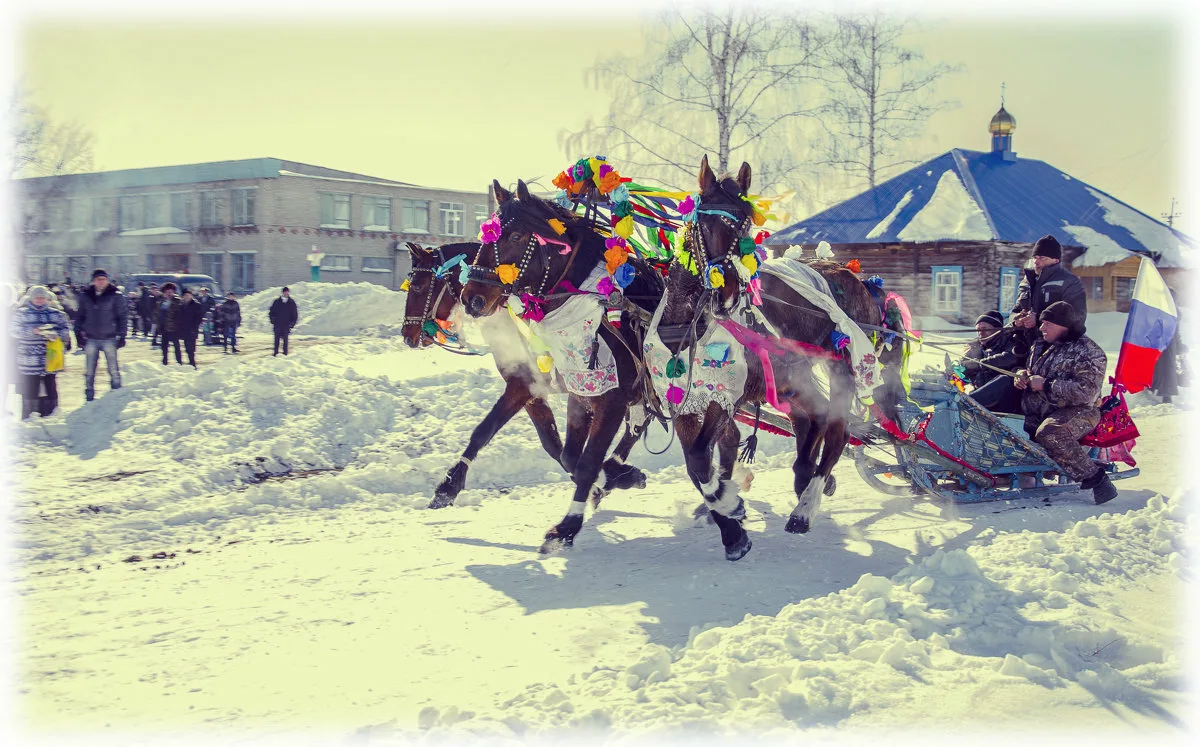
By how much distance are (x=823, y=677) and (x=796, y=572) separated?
2.07 m

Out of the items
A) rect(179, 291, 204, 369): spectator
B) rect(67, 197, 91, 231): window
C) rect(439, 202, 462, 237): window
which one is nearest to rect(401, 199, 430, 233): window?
rect(439, 202, 462, 237): window

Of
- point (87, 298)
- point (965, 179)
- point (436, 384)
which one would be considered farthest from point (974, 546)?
point (965, 179)

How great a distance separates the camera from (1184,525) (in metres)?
5.75

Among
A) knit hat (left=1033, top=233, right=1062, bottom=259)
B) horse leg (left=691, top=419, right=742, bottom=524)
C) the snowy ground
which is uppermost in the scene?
knit hat (left=1033, top=233, right=1062, bottom=259)

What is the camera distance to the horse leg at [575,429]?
22.5 feet

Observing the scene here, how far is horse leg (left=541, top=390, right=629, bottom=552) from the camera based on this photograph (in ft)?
21.0

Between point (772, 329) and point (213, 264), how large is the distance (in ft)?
157

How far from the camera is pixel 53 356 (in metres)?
11.7

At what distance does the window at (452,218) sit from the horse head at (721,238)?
4900 cm

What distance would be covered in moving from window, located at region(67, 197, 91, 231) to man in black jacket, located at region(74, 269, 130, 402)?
43.2m

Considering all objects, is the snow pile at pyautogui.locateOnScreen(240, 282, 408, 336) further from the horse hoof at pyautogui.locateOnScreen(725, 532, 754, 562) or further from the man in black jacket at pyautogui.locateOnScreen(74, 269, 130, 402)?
the horse hoof at pyautogui.locateOnScreen(725, 532, 754, 562)

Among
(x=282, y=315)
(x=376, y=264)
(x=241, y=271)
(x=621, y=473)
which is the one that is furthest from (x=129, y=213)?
(x=621, y=473)

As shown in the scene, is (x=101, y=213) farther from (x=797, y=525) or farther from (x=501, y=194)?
(x=797, y=525)

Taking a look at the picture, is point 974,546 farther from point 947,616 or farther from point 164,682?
point 164,682
